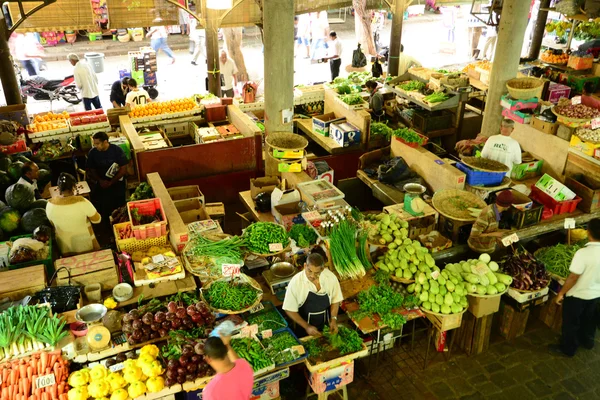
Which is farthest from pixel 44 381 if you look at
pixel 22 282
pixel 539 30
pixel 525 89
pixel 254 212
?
pixel 539 30

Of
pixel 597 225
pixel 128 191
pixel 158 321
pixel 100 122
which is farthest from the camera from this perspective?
pixel 100 122

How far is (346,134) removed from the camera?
34.0ft

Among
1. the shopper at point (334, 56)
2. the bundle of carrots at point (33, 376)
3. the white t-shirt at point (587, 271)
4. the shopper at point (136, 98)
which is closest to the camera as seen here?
the bundle of carrots at point (33, 376)

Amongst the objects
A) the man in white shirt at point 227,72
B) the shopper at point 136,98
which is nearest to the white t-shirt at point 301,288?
the shopper at point 136,98

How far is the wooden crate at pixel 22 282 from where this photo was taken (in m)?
5.64

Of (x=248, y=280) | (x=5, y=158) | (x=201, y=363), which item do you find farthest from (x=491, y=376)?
(x=5, y=158)

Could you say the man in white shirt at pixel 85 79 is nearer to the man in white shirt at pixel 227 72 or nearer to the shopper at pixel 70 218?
the man in white shirt at pixel 227 72

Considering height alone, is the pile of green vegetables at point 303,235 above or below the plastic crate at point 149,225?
below

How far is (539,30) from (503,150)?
9.53 m

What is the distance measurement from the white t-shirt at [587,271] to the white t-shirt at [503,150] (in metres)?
2.37

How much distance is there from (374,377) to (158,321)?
2769 mm

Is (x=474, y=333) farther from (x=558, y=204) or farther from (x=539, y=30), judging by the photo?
(x=539, y=30)

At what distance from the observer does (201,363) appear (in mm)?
5062

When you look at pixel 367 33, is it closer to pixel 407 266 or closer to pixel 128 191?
pixel 128 191
